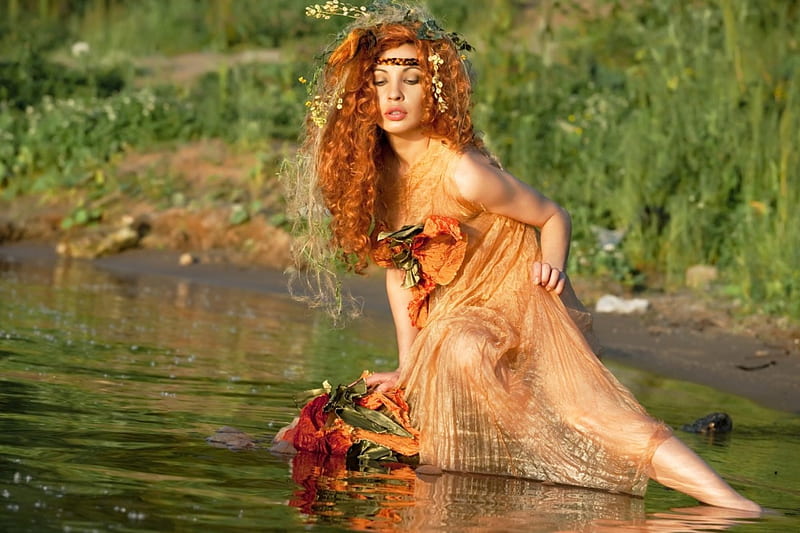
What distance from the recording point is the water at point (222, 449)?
4.01m

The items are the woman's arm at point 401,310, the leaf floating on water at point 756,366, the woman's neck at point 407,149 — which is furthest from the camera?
the leaf floating on water at point 756,366

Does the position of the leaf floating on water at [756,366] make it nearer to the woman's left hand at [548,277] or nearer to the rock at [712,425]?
the rock at [712,425]

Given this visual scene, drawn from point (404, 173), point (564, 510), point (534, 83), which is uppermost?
point (534, 83)

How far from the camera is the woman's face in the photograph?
16.5 ft

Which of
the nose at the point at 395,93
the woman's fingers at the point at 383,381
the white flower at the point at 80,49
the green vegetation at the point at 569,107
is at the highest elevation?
the white flower at the point at 80,49

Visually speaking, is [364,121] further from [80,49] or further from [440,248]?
→ [80,49]

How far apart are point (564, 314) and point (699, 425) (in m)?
1.39

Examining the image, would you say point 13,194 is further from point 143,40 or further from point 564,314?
point 564,314

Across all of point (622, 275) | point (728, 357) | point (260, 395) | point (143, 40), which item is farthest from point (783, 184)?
point (143, 40)

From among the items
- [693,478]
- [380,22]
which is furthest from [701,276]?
[693,478]

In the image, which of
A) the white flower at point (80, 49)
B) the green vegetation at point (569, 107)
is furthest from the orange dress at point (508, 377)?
the white flower at point (80, 49)

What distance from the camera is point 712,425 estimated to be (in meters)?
6.09

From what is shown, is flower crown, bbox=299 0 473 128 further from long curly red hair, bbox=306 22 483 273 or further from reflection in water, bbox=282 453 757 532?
reflection in water, bbox=282 453 757 532

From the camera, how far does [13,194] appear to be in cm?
1343
